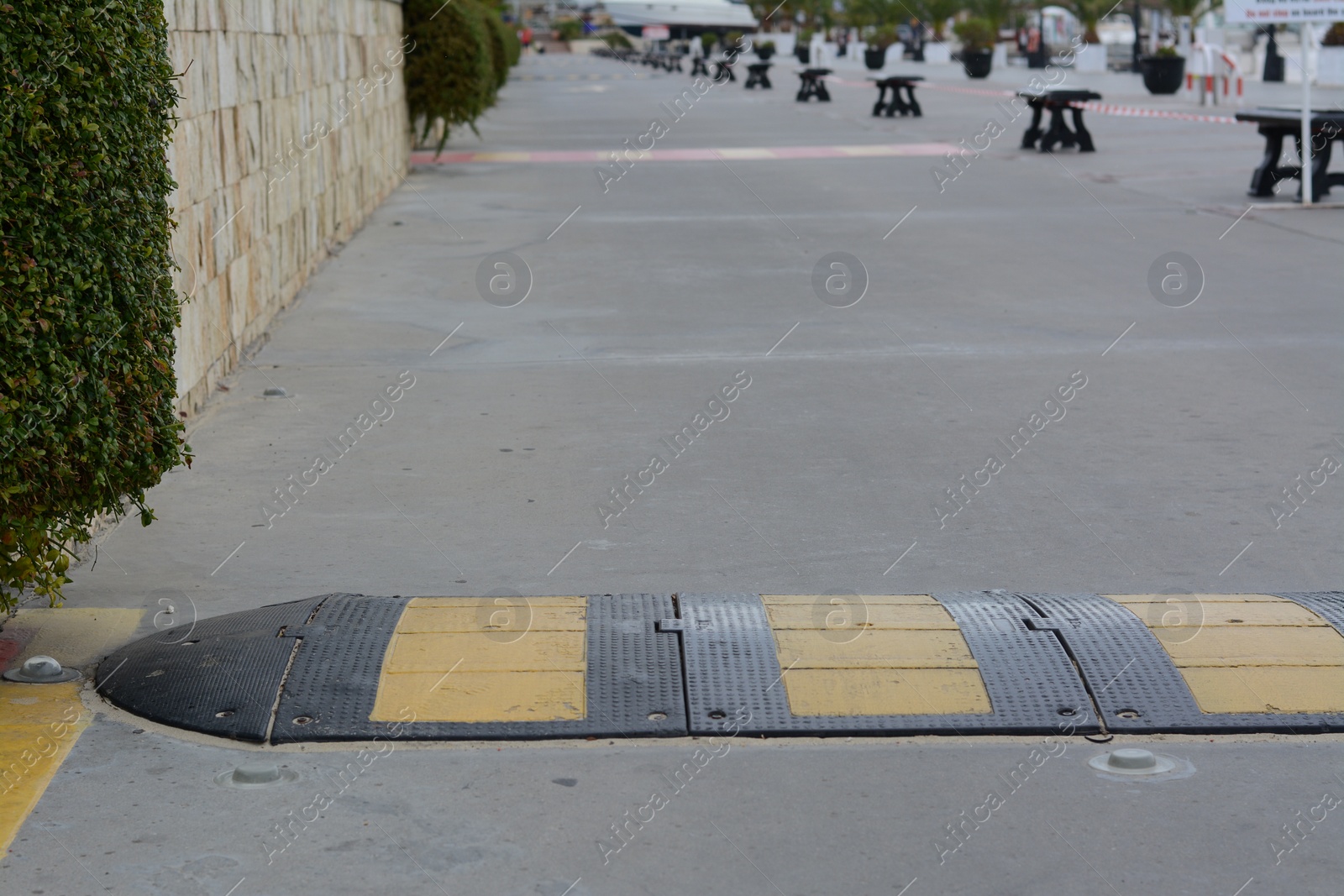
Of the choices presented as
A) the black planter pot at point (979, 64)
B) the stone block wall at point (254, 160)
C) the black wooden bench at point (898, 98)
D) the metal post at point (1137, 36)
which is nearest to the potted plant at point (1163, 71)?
the black wooden bench at point (898, 98)

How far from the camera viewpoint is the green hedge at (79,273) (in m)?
3.53

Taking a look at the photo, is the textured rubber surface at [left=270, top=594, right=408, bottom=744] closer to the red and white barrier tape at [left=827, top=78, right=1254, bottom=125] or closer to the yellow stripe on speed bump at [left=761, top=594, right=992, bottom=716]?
the yellow stripe on speed bump at [left=761, top=594, right=992, bottom=716]

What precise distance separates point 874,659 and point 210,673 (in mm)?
1763

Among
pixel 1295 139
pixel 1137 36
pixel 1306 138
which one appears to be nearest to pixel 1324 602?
pixel 1306 138

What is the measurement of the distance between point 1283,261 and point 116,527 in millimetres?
8789

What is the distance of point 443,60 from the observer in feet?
65.8

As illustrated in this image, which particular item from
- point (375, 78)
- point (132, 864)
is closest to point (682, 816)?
point (132, 864)

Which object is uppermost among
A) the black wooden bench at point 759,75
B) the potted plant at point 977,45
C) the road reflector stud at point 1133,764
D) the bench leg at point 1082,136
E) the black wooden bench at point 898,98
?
the potted plant at point 977,45

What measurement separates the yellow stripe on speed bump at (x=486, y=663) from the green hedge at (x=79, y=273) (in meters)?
0.85

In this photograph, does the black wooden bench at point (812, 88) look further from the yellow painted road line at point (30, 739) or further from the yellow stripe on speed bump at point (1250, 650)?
the yellow painted road line at point (30, 739)

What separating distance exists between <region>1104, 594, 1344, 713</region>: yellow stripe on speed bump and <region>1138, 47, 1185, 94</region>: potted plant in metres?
32.3

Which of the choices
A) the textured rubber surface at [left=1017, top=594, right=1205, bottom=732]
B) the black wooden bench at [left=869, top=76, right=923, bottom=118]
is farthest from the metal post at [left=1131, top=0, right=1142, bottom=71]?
the textured rubber surface at [left=1017, top=594, right=1205, bottom=732]

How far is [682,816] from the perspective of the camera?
3316mm

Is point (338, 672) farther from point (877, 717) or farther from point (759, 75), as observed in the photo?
point (759, 75)
